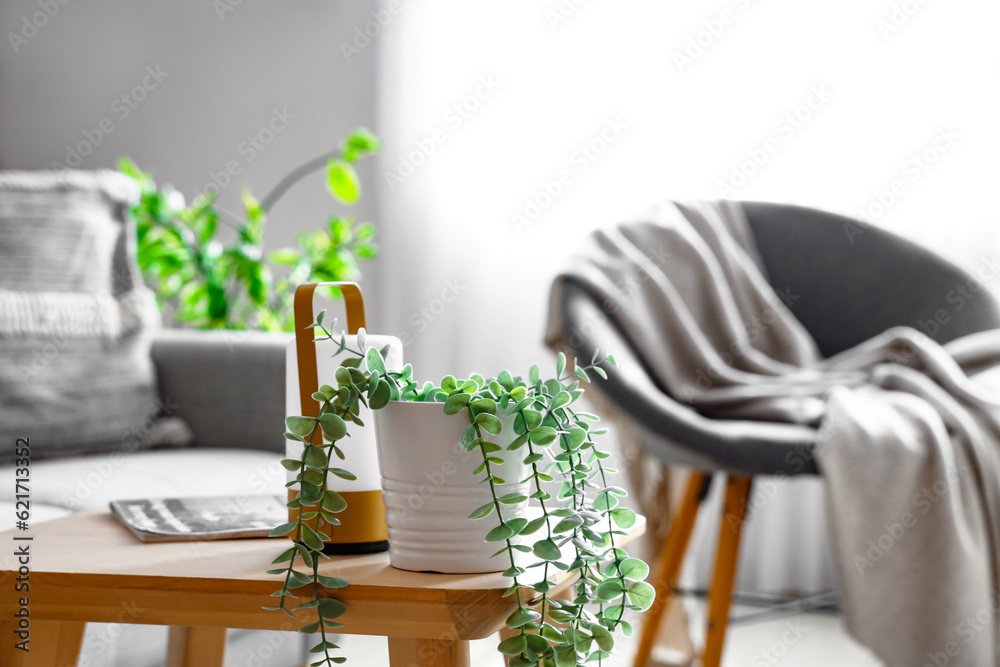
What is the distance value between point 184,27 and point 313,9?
15.5 inches

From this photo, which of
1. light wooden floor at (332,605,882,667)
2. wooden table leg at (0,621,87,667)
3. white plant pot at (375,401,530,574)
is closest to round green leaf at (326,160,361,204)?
light wooden floor at (332,605,882,667)

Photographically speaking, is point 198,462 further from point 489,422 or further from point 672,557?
point 489,422

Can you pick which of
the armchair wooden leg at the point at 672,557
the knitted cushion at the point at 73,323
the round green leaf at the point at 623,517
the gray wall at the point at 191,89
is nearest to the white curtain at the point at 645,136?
the gray wall at the point at 191,89

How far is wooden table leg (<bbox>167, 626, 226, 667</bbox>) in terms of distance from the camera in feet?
3.04

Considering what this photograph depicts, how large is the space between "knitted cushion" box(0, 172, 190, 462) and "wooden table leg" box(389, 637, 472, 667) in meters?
1.08

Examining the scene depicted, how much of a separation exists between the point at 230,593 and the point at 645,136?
6.31ft

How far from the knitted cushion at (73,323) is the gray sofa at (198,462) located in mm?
44

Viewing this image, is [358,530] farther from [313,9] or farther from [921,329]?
[313,9]

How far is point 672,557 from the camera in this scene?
63.1 inches

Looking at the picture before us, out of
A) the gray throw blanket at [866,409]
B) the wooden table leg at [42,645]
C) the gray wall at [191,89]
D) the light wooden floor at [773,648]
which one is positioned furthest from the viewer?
the gray wall at [191,89]

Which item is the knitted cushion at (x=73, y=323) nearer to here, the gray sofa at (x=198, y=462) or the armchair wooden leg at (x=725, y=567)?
the gray sofa at (x=198, y=462)

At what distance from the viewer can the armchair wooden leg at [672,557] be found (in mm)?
1557

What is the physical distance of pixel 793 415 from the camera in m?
1.47

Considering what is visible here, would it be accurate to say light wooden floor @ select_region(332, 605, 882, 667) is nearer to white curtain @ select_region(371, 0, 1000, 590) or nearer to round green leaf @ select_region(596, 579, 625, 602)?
white curtain @ select_region(371, 0, 1000, 590)
